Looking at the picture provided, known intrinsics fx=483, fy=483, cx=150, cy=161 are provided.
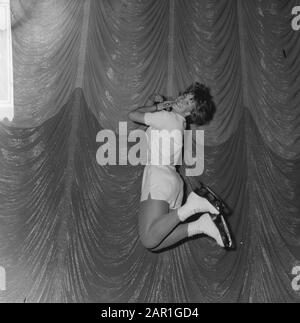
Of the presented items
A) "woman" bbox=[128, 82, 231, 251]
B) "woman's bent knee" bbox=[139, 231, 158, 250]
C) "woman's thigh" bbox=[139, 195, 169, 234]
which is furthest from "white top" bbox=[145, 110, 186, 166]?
"woman's bent knee" bbox=[139, 231, 158, 250]

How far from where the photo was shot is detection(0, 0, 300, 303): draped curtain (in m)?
3.53

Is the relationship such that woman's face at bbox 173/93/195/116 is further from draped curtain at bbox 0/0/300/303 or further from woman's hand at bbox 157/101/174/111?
draped curtain at bbox 0/0/300/303

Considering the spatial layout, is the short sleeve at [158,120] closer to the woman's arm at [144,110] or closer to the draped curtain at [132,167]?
the woman's arm at [144,110]

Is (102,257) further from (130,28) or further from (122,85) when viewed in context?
(130,28)

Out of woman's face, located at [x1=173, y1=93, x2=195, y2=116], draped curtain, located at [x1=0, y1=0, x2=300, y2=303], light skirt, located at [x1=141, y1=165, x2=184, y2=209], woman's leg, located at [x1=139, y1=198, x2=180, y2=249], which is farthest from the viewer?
draped curtain, located at [x1=0, y1=0, x2=300, y2=303]

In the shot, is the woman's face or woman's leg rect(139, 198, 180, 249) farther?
the woman's face

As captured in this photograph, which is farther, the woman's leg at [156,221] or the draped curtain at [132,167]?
the draped curtain at [132,167]

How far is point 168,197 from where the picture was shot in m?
2.75

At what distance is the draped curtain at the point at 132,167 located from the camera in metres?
3.53

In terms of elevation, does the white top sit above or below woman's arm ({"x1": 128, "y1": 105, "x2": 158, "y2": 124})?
below

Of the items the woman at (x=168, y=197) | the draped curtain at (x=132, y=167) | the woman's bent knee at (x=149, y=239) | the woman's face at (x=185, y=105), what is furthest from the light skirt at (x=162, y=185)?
the draped curtain at (x=132, y=167)

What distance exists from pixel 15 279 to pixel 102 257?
0.64 m

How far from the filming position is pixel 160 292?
11.9 ft
